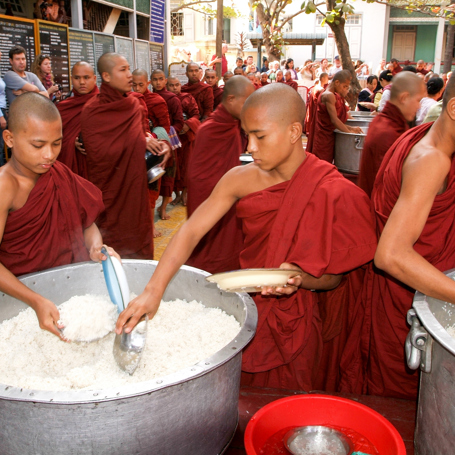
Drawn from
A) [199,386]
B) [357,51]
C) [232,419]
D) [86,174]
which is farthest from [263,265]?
[357,51]

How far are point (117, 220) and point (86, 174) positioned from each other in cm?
53

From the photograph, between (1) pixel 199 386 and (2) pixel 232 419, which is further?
(2) pixel 232 419

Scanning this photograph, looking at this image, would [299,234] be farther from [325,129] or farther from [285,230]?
[325,129]

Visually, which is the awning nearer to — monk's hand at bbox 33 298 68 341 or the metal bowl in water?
monk's hand at bbox 33 298 68 341

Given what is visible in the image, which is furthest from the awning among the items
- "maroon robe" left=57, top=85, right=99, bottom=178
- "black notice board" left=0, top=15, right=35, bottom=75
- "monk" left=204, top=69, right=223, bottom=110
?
"maroon robe" left=57, top=85, right=99, bottom=178

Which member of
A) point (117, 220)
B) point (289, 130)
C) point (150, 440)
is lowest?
point (117, 220)

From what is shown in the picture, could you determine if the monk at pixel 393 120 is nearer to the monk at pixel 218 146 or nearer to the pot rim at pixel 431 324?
the monk at pixel 218 146

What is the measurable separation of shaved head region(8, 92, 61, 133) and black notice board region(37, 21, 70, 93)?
15.0ft

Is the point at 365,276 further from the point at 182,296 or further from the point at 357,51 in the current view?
the point at 357,51

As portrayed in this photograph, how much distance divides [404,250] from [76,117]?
369 centimetres

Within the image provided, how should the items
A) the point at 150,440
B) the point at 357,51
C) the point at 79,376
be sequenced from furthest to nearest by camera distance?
the point at 357,51
the point at 79,376
the point at 150,440

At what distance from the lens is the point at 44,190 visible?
2.13 meters

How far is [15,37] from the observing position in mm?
5688

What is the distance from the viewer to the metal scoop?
1.50 m
